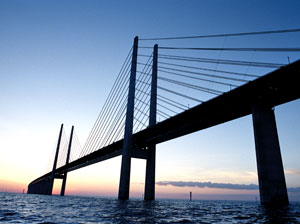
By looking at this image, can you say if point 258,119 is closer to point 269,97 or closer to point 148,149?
point 269,97

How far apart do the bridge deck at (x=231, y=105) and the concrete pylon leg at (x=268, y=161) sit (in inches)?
69.4

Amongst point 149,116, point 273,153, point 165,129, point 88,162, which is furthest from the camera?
point 88,162

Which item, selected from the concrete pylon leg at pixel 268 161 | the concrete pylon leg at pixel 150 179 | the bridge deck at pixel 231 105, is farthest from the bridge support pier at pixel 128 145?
the concrete pylon leg at pixel 268 161

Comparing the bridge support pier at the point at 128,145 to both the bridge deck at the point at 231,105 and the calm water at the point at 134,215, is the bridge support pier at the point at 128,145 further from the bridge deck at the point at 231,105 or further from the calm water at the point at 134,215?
the calm water at the point at 134,215

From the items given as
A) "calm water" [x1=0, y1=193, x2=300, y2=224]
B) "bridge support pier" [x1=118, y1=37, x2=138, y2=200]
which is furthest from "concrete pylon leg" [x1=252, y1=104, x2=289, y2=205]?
"bridge support pier" [x1=118, y1=37, x2=138, y2=200]

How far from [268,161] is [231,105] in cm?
638

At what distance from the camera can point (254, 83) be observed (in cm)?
1777

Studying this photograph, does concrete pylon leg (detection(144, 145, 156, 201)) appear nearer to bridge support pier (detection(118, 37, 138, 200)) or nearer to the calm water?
bridge support pier (detection(118, 37, 138, 200))

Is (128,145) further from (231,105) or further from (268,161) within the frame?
(268,161)

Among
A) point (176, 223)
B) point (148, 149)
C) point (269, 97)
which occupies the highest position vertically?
point (269, 97)

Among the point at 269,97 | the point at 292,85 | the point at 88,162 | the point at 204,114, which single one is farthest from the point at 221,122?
the point at 88,162

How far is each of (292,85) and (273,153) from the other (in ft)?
17.7

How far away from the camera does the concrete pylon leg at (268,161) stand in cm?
1598

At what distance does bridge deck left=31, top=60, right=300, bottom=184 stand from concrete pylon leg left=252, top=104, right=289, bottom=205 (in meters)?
1.76
